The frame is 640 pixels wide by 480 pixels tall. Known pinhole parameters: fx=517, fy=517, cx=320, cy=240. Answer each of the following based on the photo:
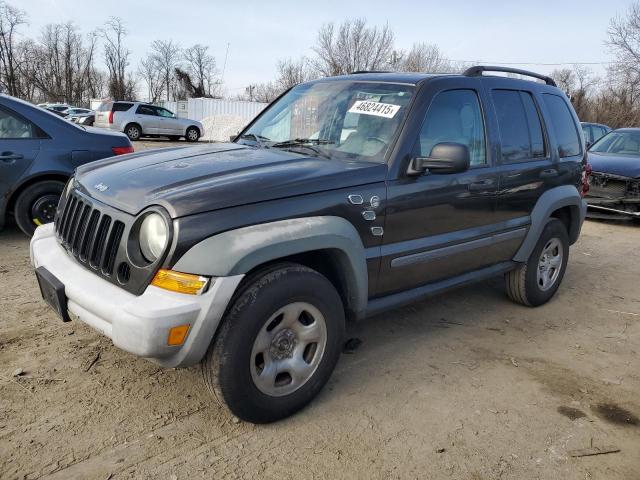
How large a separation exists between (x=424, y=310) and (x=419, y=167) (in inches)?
68.6

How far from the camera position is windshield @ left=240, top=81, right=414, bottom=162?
3256mm

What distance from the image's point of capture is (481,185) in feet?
12.0

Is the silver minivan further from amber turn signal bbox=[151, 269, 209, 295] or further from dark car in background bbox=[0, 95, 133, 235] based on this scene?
amber turn signal bbox=[151, 269, 209, 295]

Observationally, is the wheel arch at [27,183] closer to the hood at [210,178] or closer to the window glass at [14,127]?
the window glass at [14,127]

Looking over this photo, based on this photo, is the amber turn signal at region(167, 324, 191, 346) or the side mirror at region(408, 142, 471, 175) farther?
the side mirror at region(408, 142, 471, 175)

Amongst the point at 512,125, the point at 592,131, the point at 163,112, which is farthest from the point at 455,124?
the point at 163,112

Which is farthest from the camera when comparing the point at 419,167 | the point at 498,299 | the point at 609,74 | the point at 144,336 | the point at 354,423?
the point at 609,74

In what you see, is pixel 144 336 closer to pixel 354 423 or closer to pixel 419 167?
pixel 354 423

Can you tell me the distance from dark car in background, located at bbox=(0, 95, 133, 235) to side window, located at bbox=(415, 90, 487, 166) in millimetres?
3961

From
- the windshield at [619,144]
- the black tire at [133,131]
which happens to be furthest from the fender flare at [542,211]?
the black tire at [133,131]

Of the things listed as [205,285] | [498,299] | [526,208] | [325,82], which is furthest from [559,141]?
[205,285]

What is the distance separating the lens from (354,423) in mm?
2793

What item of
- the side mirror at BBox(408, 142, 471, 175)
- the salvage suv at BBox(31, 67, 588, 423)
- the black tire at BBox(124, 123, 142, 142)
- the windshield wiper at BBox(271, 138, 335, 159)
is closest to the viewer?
the salvage suv at BBox(31, 67, 588, 423)

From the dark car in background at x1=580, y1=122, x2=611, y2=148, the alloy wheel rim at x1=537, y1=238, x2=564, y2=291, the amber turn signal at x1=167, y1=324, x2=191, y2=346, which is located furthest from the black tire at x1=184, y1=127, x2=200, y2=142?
the amber turn signal at x1=167, y1=324, x2=191, y2=346
